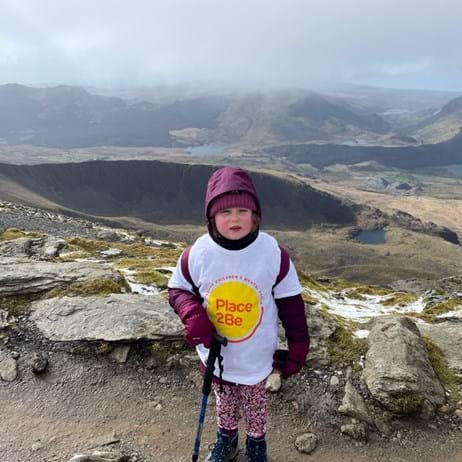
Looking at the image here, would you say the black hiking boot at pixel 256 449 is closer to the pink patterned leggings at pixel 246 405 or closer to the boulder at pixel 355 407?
the pink patterned leggings at pixel 246 405

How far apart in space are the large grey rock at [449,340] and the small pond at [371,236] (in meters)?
168

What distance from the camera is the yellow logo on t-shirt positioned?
231 inches

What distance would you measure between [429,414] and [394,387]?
33.0 inches

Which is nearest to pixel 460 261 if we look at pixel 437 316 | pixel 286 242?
pixel 286 242

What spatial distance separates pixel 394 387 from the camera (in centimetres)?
888

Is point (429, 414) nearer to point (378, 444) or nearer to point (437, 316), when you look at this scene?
point (378, 444)

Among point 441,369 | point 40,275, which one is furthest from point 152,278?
point 441,369

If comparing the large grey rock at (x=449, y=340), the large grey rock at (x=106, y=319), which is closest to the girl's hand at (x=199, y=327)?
the large grey rock at (x=106, y=319)

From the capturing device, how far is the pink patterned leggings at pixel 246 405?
21.9ft

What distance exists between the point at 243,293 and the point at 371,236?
18590cm

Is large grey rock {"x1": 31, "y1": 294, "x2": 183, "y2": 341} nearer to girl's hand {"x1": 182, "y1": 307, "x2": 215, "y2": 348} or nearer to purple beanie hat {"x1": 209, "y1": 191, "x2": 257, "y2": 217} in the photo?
A: girl's hand {"x1": 182, "y1": 307, "x2": 215, "y2": 348}

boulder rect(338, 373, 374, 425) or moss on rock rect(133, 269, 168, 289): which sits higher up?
boulder rect(338, 373, 374, 425)

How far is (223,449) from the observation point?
7.20 metres

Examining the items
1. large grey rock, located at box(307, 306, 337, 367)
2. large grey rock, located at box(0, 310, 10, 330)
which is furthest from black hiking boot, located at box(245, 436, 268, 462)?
large grey rock, located at box(0, 310, 10, 330)
